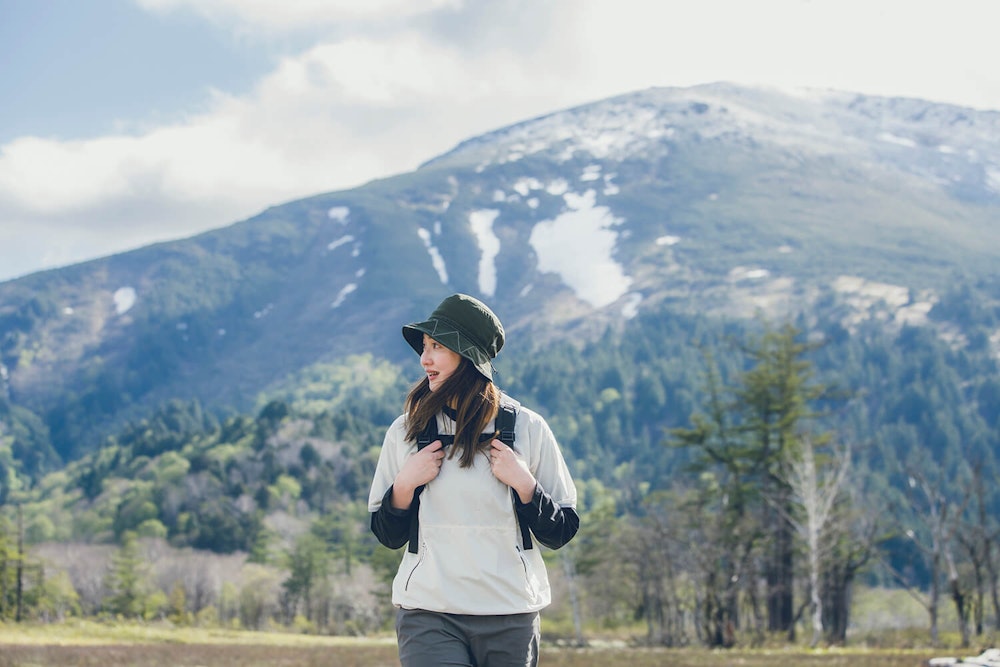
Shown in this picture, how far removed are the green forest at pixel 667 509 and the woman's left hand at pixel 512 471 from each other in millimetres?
32368

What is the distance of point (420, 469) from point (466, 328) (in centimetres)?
76

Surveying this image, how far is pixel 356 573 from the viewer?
94.0 metres

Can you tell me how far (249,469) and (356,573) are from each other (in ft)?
145

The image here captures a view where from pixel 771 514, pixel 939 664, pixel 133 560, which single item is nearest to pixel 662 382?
pixel 133 560

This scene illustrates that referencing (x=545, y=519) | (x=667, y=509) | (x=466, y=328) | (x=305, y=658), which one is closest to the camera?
(x=545, y=519)

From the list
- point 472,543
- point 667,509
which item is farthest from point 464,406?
point 667,509

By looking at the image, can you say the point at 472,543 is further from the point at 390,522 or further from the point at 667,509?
the point at 667,509

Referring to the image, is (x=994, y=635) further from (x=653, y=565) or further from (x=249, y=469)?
(x=249, y=469)

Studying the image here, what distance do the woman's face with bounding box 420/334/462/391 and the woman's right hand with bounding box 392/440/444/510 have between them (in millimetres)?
349

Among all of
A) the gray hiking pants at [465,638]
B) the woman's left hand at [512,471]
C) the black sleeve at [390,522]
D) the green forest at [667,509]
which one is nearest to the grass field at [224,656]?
the green forest at [667,509]

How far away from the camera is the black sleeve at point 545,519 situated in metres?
5.59

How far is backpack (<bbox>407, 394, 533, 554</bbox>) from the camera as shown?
568 cm

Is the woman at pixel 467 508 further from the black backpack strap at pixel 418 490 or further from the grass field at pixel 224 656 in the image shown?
the grass field at pixel 224 656

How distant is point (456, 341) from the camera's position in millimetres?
5762
